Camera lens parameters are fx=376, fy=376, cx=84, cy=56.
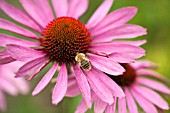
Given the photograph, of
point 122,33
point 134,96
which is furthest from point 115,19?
point 134,96

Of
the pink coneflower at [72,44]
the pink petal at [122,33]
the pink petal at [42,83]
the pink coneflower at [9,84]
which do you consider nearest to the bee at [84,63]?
the pink coneflower at [72,44]

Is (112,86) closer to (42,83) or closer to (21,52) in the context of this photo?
(42,83)

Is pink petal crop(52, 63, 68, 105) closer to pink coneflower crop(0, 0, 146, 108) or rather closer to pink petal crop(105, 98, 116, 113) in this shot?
pink coneflower crop(0, 0, 146, 108)

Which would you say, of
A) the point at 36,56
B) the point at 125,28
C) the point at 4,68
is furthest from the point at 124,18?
the point at 4,68

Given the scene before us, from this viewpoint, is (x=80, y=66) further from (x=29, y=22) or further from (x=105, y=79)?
(x=29, y=22)

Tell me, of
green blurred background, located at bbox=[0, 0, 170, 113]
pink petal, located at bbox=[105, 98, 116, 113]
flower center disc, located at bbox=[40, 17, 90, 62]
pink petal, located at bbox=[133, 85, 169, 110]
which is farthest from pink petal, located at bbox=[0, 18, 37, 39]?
green blurred background, located at bbox=[0, 0, 170, 113]

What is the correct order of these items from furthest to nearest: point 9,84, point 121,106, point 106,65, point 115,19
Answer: point 9,84, point 115,19, point 121,106, point 106,65
